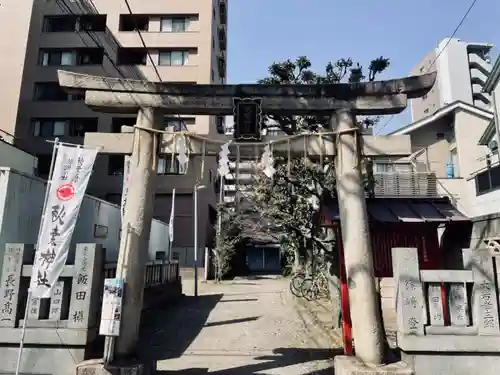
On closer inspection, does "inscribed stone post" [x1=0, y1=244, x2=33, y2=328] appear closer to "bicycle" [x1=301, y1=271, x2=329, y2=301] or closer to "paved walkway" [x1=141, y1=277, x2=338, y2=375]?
"paved walkway" [x1=141, y1=277, x2=338, y2=375]

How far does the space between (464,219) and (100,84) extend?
8022mm

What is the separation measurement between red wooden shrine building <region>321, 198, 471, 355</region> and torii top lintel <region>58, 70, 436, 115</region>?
2.12 m

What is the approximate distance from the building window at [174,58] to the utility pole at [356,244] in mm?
28755

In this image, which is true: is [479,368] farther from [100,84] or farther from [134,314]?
[100,84]

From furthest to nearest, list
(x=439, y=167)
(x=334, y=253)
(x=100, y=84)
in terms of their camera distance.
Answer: (x=439, y=167) → (x=334, y=253) → (x=100, y=84)

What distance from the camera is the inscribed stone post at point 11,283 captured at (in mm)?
6648

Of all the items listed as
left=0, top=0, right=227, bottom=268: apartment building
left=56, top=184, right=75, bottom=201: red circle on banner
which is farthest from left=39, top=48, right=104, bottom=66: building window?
left=56, top=184, right=75, bottom=201: red circle on banner

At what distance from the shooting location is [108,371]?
6.26 metres

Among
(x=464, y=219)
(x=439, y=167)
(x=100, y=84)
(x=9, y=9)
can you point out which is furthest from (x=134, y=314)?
(x=9, y=9)

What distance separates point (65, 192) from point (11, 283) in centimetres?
186

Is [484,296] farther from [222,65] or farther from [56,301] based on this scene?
[222,65]

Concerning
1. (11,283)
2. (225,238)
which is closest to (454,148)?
(225,238)

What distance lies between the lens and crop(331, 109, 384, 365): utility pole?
6.70m

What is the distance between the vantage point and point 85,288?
673 cm
